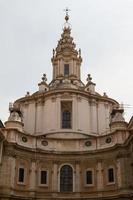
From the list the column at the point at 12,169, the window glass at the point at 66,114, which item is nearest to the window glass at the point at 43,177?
the column at the point at 12,169

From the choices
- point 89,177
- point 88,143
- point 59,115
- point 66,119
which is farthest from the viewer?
point 66,119

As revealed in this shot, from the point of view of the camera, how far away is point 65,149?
45031 millimetres

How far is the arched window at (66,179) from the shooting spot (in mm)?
42688

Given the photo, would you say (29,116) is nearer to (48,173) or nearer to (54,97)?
(54,97)

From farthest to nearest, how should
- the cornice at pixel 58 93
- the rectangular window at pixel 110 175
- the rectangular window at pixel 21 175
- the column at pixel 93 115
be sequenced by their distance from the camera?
the cornice at pixel 58 93, the column at pixel 93 115, the rectangular window at pixel 21 175, the rectangular window at pixel 110 175

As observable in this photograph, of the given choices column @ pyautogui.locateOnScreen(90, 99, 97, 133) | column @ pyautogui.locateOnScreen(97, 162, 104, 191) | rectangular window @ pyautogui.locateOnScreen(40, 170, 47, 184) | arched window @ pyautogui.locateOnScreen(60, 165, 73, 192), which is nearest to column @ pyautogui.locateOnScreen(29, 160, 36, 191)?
rectangular window @ pyautogui.locateOnScreen(40, 170, 47, 184)

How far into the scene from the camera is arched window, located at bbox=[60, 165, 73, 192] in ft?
140

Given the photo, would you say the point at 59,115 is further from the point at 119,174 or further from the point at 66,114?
the point at 119,174

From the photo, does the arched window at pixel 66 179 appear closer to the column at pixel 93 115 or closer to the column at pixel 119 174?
the column at pixel 119 174

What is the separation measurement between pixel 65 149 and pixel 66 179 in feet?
11.8

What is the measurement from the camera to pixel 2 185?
39.8 meters

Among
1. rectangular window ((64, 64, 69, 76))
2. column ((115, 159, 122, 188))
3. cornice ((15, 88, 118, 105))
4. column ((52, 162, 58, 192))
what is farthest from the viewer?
rectangular window ((64, 64, 69, 76))

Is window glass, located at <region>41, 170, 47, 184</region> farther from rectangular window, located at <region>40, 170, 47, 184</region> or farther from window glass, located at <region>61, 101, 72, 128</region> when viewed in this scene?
window glass, located at <region>61, 101, 72, 128</region>

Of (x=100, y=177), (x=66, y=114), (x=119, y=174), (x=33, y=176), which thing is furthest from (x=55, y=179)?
(x=66, y=114)
